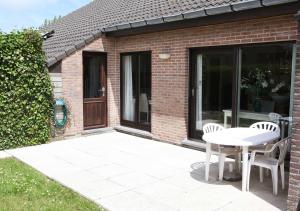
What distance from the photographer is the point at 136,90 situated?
1016 centimetres

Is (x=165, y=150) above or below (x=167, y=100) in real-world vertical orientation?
below

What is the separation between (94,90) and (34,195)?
561cm

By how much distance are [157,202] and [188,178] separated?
1227 mm

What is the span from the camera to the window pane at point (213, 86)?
7.56m

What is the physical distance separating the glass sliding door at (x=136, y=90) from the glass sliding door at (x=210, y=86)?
5.82 feet

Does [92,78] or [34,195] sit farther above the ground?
[92,78]

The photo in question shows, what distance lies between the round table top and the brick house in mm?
979

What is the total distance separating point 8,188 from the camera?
5293 millimetres

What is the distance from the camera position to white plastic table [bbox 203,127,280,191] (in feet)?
16.9

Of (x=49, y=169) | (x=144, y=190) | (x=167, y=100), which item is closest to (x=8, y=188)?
(x=49, y=169)

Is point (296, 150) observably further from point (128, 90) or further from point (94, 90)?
point (94, 90)

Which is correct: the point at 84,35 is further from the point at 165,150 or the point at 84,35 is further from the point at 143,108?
the point at 165,150

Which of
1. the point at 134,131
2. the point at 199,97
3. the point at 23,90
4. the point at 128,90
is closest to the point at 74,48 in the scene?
the point at 23,90

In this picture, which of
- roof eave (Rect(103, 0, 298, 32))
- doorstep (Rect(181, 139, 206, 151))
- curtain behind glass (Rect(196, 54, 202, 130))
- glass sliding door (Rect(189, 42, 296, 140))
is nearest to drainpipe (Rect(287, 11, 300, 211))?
roof eave (Rect(103, 0, 298, 32))
